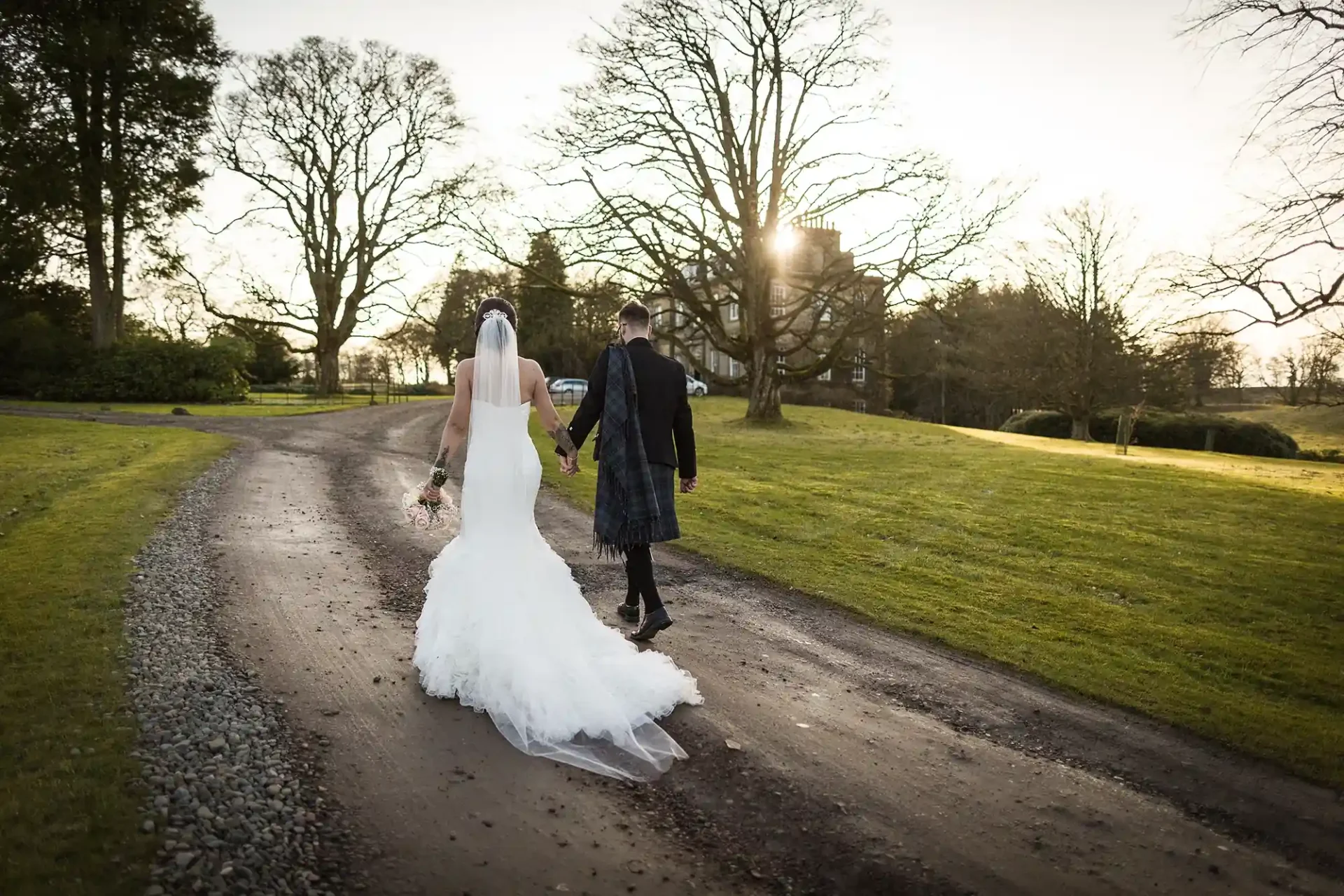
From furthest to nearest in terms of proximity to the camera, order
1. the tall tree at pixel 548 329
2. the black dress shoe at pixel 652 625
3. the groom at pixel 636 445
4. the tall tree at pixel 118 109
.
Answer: the tall tree at pixel 548 329
the tall tree at pixel 118 109
the black dress shoe at pixel 652 625
the groom at pixel 636 445

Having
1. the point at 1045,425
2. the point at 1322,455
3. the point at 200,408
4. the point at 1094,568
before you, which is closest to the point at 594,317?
the point at 200,408

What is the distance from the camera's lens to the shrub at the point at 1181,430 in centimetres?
3291

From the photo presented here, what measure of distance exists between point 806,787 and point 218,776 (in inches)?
122

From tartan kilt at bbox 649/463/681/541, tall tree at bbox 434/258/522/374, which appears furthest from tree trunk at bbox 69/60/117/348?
tartan kilt at bbox 649/463/681/541

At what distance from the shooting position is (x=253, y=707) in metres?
4.80

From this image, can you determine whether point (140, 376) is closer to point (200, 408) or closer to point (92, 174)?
point (200, 408)

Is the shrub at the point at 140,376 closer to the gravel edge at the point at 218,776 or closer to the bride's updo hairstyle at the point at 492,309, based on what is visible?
the gravel edge at the point at 218,776

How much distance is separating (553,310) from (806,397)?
1896cm

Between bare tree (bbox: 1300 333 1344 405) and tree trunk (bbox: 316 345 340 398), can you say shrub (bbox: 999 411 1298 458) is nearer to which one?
bare tree (bbox: 1300 333 1344 405)

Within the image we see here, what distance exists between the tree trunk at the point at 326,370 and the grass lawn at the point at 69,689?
1096 inches

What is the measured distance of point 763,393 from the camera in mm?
27609

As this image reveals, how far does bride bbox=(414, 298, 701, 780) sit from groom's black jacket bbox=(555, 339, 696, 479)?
0.37m

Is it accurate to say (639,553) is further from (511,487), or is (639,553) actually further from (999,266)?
(999,266)

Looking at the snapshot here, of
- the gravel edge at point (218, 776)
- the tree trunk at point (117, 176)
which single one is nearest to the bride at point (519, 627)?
the gravel edge at point (218, 776)
